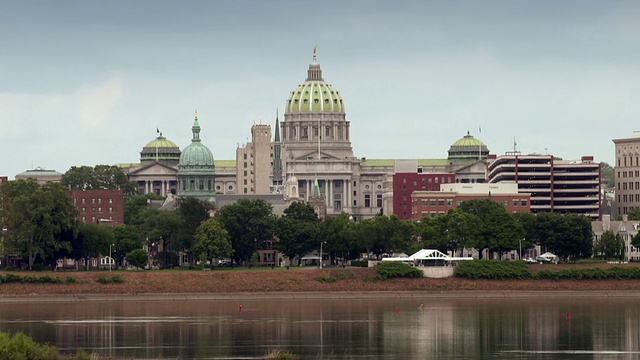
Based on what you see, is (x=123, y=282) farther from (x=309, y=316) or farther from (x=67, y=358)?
(x=67, y=358)

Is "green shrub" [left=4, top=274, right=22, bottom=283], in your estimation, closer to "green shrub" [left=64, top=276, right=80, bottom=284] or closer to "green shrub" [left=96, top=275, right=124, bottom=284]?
"green shrub" [left=64, top=276, right=80, bottom=284]

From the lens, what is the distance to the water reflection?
132 m

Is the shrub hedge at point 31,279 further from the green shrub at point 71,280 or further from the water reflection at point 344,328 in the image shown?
the water reflection at point 344,328

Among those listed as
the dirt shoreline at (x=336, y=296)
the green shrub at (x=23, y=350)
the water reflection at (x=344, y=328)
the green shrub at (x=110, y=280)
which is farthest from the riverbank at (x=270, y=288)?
the green shrub at (x=23, y=350)

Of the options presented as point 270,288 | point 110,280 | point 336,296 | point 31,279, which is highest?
point 31,279

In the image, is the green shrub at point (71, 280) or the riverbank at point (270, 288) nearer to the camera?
the riverbank at point (270, 288)

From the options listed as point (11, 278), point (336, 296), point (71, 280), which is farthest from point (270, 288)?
point (11, 278)

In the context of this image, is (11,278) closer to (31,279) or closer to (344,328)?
(31,279)

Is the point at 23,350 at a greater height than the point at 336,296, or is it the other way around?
the point at 336,296

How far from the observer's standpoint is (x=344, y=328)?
15112 cm

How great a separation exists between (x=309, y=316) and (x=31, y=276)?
42.9 m

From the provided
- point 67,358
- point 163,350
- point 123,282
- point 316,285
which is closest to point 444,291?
point 316,285

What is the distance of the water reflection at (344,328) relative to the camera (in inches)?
5202

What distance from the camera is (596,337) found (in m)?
141
